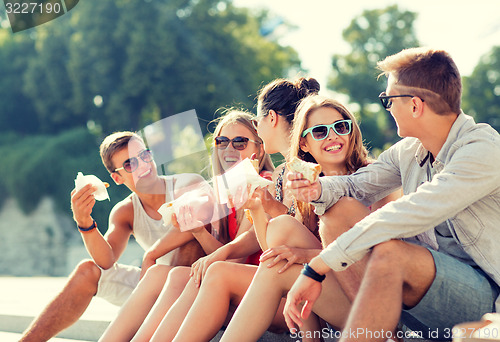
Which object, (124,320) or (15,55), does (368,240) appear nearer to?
(124,320)

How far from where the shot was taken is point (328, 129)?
341 centimetres

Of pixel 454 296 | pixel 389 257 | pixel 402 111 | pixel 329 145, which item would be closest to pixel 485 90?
pixel 329 145

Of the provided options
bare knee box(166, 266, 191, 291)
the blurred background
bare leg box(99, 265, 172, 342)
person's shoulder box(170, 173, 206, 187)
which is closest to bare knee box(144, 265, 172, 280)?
bare leg box(99, 265, 172, 342)

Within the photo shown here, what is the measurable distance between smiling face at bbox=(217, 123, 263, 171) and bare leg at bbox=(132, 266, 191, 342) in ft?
3.61

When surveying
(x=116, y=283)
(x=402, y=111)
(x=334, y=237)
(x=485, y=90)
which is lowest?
(x=485, y=90)

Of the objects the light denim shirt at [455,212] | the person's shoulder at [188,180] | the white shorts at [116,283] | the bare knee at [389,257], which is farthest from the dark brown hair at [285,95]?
the bare knee at [389,257]

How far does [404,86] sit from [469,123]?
35 cm

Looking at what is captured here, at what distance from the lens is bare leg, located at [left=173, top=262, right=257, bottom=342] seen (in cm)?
292

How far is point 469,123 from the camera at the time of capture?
8.59 feet

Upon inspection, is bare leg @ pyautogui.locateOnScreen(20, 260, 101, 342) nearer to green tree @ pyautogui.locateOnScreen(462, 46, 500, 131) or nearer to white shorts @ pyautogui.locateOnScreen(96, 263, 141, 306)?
white shorts @ pyautogui.locateOnScreen(96, 263, 141, 306)

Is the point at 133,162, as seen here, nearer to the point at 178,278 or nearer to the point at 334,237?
the point at 178,278

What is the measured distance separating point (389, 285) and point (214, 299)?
107 centimetres

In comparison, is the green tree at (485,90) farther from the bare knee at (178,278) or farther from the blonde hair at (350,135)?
the bare knee at (178,278)

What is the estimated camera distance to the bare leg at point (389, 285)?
7.06ft
